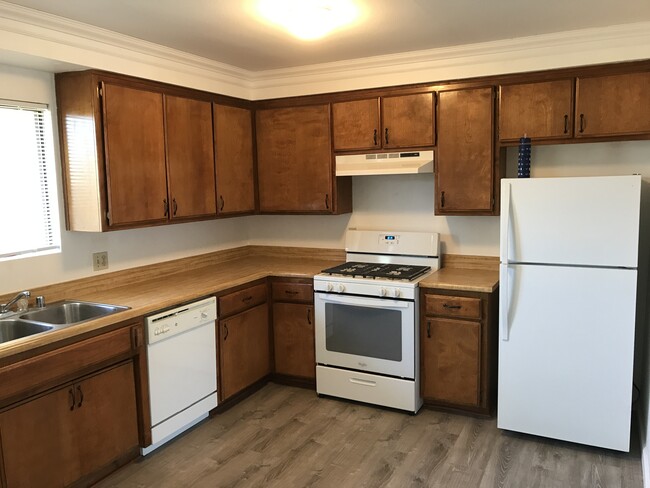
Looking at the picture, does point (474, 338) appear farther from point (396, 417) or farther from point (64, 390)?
point (64, 390)

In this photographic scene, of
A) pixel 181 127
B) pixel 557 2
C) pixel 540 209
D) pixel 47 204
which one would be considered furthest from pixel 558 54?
pixel 47 204

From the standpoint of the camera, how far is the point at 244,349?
376cm

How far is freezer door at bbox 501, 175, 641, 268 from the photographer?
109 inches

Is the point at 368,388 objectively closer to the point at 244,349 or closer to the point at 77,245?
the point at 244,349

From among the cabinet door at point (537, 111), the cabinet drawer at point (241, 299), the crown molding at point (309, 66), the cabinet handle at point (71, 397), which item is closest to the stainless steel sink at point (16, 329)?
the cabinet handle at point (71, 397)

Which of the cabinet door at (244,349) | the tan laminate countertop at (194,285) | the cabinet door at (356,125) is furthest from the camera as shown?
the cabinet door at (356,125)

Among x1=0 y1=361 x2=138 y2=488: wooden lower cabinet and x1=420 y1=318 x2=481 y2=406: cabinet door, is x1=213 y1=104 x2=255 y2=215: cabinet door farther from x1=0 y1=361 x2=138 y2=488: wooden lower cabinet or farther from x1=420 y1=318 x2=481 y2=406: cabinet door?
x1=420 y1=318 x2=481 y2=406: cabinet door

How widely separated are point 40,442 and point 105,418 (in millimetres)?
363

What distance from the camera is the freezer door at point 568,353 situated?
9.29 feet

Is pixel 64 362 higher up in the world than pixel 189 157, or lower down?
lower down

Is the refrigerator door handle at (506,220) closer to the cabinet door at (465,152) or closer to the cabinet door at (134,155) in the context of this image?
the cabinet door at (465,152)

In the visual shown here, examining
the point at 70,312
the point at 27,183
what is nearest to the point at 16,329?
the point at 70,312

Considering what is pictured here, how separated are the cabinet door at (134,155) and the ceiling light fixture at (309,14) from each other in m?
1.00

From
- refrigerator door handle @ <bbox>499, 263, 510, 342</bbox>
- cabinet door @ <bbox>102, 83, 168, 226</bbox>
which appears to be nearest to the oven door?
refrigerator door handle @ <bbox>499, 263, 510, 342</bbox>
